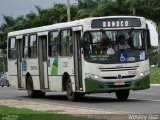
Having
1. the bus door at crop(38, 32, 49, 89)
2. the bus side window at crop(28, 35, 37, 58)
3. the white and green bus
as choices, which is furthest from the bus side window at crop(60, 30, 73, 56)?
the bus side window at crop(28, 35, 37, 58)

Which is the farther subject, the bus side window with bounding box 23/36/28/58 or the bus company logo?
the bus side window with bounding box 23/36/28/58

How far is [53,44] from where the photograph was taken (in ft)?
82.2

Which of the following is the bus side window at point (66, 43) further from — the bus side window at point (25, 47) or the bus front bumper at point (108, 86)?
the bus side window at point (25, 47)

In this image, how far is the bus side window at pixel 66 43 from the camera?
23.3 m

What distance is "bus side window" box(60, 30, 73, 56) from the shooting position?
23.3 metres

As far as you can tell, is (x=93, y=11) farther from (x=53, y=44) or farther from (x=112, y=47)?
(x=112, y=47)

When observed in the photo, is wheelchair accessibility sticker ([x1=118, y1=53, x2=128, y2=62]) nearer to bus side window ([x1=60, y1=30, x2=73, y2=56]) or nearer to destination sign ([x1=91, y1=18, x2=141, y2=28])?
destination sign ([x1=91, y1=18, x2=141, y2=28])

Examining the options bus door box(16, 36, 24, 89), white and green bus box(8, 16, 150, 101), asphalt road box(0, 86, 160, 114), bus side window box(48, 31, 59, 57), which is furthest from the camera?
bus door box(16, 36, 24, 89)

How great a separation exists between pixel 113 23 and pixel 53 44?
3.75 meters

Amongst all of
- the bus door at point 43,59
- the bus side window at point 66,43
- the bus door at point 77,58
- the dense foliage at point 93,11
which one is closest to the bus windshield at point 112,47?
the bus door at point 77,58

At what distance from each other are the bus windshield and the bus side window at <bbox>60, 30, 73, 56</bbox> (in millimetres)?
1358

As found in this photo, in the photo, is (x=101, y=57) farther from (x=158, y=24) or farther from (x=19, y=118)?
(x=158, y=24)

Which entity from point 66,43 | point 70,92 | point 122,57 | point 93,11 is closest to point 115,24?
point 122,57

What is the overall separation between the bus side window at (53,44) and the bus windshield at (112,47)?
2.92 meters
